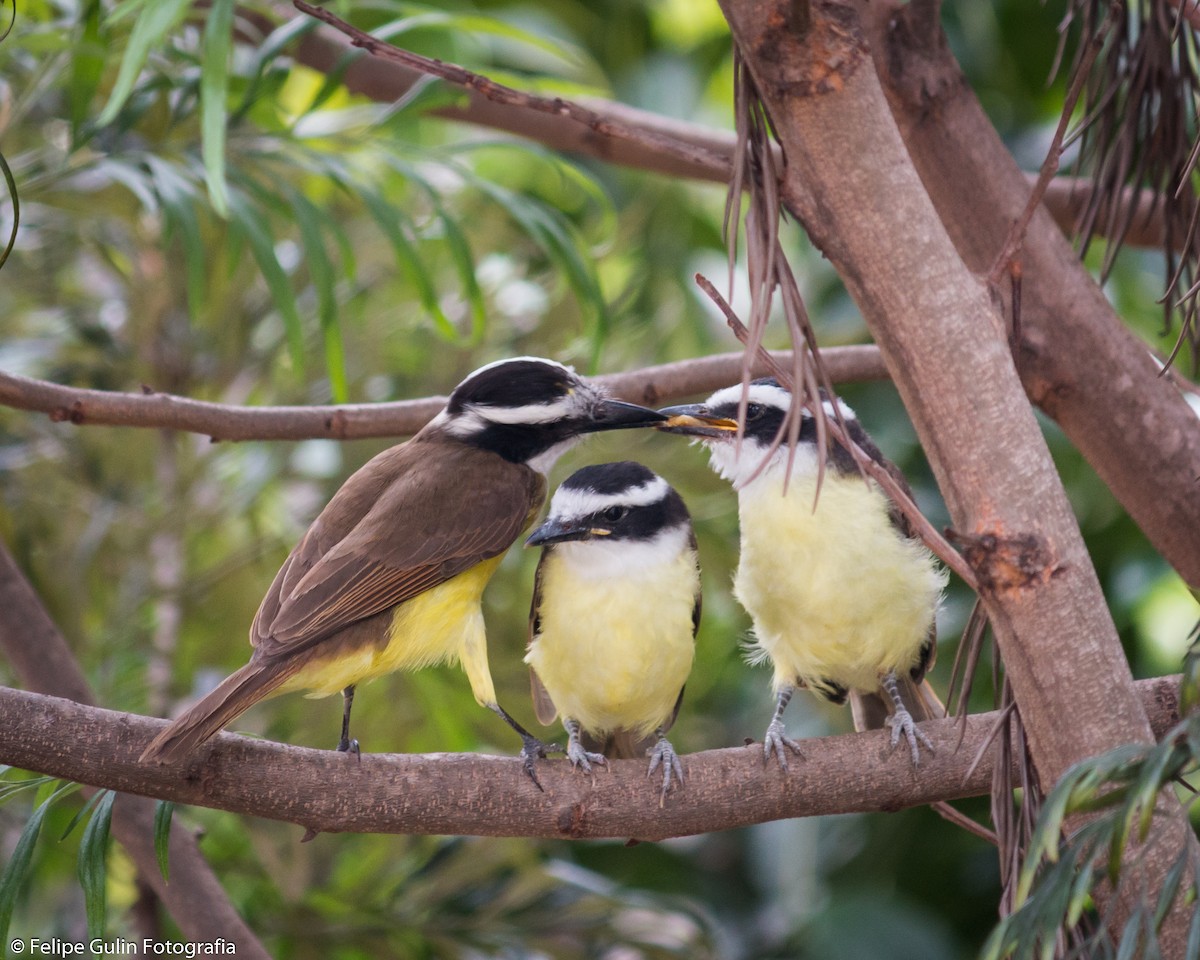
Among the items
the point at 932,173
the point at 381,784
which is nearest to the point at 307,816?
the point at 381,784

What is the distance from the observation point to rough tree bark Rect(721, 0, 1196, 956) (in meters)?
1.11

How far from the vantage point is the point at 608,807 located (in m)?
1.53

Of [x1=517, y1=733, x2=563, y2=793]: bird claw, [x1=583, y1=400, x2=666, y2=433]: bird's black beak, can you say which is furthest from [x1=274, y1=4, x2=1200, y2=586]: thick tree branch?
[x1=517, y1=733, x2=563, y2=793]: bird claw

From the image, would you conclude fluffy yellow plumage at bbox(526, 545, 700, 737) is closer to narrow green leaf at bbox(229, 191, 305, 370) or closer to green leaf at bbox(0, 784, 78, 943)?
narrow green leaf at bbox(229, 191, 305, 370)

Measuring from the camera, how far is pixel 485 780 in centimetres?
149

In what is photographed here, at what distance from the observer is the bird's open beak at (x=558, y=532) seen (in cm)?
182

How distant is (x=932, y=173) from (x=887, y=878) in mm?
2390

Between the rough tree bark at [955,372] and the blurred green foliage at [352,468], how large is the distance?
99 cm

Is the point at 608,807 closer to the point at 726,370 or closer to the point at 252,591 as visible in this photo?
the point at 726,370

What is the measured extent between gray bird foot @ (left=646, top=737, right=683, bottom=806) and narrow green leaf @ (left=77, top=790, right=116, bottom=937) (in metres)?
0.63

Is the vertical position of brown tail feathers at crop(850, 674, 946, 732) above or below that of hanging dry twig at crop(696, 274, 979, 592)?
below

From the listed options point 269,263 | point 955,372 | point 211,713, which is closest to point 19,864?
point 211,713

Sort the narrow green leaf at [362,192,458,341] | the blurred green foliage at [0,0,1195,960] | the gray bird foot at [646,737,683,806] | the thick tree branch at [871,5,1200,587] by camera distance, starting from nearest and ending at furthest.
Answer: the gray bird foot at [646,737,683,806] → the thick tree branch at [871,5,1200,587] → the narrow green leaf at [362,192,458,341] → the blurred green foliage at [0,0,1195,960]

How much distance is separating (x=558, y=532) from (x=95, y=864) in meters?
0.74
